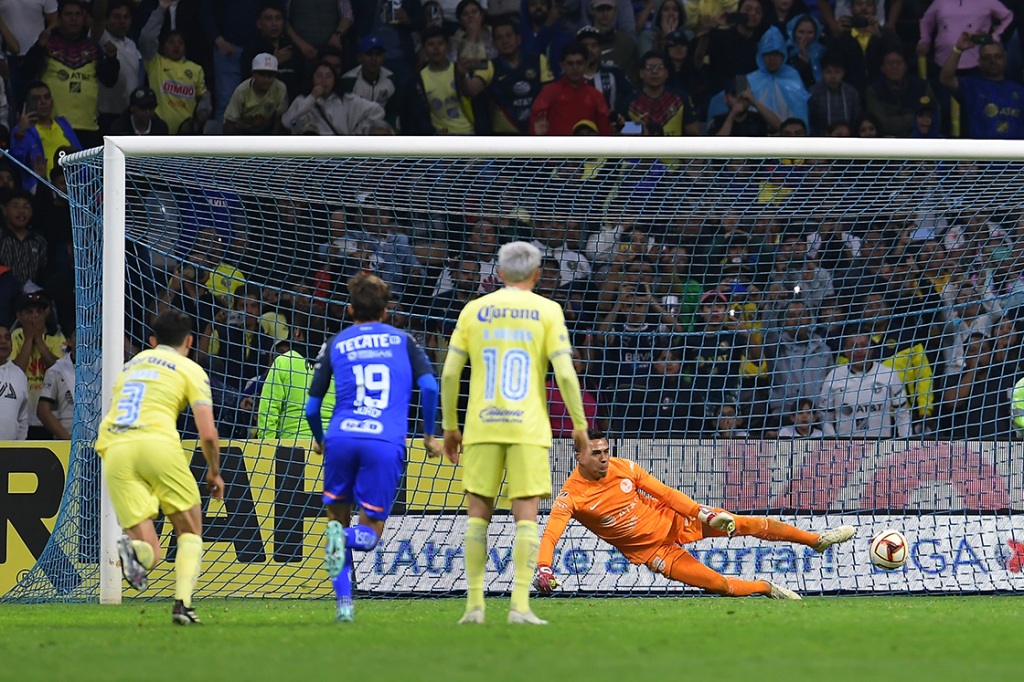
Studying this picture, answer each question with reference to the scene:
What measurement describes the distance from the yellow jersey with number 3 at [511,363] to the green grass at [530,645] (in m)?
0.94

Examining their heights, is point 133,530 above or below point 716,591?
above

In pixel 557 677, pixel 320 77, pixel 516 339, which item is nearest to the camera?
pixel 557 677

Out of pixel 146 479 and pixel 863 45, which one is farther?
pixel 863 45

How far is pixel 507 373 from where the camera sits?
703cm

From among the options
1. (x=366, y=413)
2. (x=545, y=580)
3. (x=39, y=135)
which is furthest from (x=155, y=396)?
(x=39, y=135)

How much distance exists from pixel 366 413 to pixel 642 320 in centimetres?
479

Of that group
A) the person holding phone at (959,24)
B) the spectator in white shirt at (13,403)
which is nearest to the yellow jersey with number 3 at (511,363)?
the spectator in white shirt at (13,403)

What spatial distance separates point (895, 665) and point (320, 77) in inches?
411

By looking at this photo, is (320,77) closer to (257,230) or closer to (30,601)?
(257,230)

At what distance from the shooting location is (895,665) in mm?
5484

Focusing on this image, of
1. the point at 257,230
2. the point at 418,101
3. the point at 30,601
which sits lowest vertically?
the point at 30,601

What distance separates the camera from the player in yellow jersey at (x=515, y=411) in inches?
275

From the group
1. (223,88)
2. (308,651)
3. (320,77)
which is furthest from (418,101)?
(308,651)

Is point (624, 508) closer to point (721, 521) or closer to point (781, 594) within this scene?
point (721, 521)
